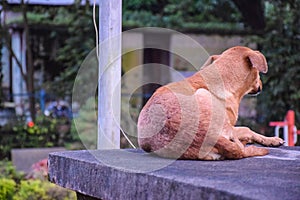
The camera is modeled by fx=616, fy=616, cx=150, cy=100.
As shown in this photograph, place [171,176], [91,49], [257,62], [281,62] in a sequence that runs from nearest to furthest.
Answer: [171,176]
[257,62]
[281,62]
[91,49]

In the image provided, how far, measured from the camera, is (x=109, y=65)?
9.23 feet

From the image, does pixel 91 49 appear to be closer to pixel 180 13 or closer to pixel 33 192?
pixel 180 13

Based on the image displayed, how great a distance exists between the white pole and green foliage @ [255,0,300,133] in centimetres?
620

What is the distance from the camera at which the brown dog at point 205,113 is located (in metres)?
2.17

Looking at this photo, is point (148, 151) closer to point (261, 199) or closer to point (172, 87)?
point (172, 87)

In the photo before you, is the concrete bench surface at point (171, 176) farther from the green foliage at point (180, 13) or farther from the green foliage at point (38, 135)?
the green foliage at point (180, 13)

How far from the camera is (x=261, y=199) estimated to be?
1.47 m

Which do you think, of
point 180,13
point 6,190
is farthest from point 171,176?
point 180,13

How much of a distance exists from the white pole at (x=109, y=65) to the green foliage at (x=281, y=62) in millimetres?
6198

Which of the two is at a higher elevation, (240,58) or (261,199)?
(240,58)

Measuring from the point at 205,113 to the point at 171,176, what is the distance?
44cm

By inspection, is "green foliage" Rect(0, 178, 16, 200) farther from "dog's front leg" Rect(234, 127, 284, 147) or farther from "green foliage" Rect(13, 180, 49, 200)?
"dog's front leg" Rect(234, 127, 284, 147)

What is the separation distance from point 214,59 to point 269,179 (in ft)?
2.84

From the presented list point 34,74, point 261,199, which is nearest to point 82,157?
point 261,199
